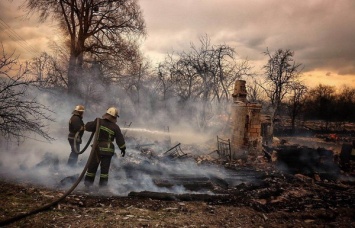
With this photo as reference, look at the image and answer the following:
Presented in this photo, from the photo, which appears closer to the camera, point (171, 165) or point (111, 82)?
point (171, 165)

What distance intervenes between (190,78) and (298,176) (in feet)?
56.8

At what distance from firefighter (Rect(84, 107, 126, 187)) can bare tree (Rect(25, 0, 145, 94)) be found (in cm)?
1024

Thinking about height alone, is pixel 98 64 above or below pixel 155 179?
above

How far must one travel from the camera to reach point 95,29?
604 inches

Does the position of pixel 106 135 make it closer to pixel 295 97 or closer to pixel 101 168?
pixel 101 168

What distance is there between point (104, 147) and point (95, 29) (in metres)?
11.5

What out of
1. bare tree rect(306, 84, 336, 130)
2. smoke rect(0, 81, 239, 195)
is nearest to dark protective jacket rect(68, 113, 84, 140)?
smoke rect(0, 81, 239, 195)

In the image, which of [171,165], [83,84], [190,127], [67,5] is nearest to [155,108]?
[190,127]

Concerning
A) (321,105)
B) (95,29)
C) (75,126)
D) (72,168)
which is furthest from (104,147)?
(321,105)

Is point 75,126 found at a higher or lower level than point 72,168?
higher

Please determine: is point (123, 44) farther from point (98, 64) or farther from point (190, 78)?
point (190, 78)

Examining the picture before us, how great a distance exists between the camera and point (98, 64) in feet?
52.4

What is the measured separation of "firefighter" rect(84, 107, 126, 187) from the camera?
5.82m

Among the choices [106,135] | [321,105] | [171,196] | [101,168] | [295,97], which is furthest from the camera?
[321,105]
